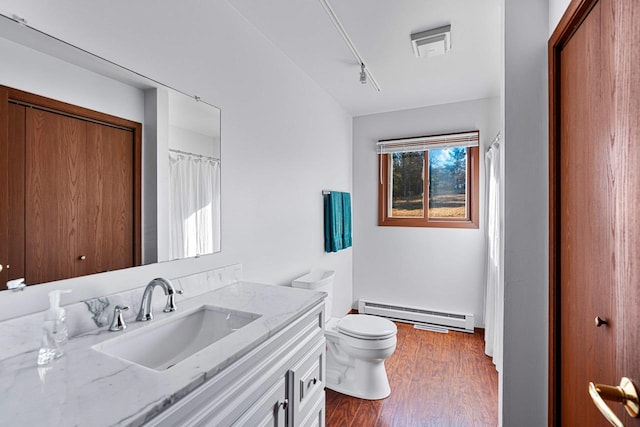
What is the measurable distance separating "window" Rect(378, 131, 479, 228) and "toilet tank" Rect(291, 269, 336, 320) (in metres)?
1.26

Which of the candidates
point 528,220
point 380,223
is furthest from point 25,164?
point 380,223

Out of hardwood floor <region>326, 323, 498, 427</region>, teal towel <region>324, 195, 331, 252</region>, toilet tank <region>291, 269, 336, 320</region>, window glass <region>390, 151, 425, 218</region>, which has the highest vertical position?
window glass <region>390, 151, 425, 218</region>

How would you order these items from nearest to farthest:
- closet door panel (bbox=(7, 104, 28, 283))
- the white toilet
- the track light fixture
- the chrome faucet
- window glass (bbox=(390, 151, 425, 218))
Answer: closet door panel (bbox=(7, 104, 28, 283)), the chrome faucet, the track light fixture, the white toilet, window glass (bbox=(390, 151, 425, 218))

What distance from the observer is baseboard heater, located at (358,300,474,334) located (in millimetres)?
3102

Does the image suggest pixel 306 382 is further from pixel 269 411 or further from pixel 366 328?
pixel 366 328

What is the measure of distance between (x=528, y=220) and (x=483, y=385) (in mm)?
1479

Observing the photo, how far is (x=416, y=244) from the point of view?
3.32m

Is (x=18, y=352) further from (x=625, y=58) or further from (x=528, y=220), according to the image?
(x=528, y=220)

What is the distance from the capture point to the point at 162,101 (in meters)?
1.29

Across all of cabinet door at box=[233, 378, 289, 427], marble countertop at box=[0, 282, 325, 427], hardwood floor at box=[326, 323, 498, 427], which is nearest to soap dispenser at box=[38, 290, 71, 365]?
marble countertop at box=[0, 282, 325, 427]

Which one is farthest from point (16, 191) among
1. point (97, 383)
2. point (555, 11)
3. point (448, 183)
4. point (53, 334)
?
point (448, 183)

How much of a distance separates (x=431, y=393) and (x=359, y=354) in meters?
0.59

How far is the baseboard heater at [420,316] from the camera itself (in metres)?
3.10

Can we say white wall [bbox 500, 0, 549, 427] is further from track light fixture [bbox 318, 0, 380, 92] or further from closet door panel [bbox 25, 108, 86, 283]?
closet door panel [bbox 25, 108, 86, 283]
